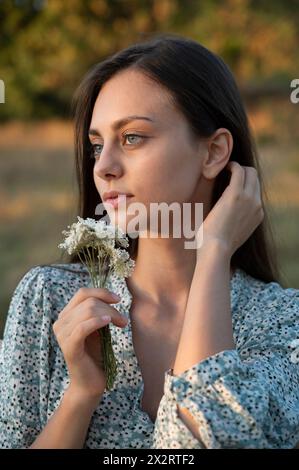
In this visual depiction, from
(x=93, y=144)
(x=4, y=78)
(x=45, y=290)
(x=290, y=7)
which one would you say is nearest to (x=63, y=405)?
(x=45, y=290)

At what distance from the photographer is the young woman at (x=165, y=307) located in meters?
1.71

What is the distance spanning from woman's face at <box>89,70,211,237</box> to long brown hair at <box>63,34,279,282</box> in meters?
0.05

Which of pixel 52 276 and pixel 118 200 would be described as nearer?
pixel 118 200

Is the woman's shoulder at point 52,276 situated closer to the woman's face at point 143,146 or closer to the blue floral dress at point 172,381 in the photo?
the blue floral dress at point 172,381

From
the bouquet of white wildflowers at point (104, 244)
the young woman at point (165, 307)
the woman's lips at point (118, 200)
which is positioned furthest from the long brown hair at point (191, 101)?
the bouquet of white wildflowers at point (104, 244)

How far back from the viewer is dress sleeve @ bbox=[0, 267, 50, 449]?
6.30ft

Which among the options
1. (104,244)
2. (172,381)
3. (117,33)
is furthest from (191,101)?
(117,33)

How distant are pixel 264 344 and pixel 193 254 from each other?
0.33 metres

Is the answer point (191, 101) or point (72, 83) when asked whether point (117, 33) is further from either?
point (191, 101)

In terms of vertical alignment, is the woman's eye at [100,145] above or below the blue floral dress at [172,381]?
above

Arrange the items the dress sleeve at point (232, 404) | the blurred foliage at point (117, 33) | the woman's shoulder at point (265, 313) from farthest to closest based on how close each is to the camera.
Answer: the blurred foliage at point (117, 33)
the woman's shoulder at point (265, 313)
the dress sleeve at point (232, 404)

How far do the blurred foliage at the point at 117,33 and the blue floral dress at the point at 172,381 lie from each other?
15.8 feet

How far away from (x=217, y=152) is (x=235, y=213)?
21 centimetres

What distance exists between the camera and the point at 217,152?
2.15 meters
